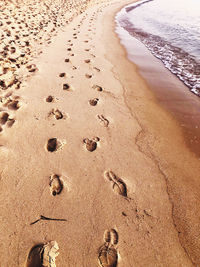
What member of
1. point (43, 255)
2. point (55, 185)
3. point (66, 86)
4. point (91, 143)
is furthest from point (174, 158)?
point (66, 86)

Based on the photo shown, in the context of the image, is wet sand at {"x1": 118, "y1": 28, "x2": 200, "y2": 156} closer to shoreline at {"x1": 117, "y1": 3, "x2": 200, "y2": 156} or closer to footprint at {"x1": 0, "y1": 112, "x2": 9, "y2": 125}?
→ shoreline at {"x1": 117, "y1": 3, "x2": 200, "y2": 156}

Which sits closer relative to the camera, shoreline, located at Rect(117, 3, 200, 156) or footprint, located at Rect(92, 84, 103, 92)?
shoreline, located at Rect(117, 3, 200, 156)

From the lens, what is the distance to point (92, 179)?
176cm

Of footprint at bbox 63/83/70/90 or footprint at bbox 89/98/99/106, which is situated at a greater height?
footprint at bbox 63/83/70/90

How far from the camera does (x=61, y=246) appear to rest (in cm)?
130

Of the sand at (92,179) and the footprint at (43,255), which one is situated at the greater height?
the sand at (92,179)

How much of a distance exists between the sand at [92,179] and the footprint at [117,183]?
1 centimetres

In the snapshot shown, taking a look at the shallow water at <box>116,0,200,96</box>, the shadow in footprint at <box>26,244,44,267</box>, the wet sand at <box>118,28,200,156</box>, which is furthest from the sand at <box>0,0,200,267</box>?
the shallow water at <box>116,0,200,96</box>

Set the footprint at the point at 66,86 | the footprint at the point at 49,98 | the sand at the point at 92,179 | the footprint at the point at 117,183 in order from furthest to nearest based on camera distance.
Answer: the footprint at the point at 66,86 → the footprint at the point at 49,98 → the footprint at the point at 117,183 → the sand at the point at 92,179

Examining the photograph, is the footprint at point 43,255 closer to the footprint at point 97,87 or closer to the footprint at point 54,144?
the footprint at point 54,144

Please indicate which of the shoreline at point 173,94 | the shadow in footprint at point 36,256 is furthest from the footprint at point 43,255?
the shoreline at point 173,94

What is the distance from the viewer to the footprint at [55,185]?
161 cm

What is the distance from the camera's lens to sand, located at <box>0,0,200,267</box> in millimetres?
1318

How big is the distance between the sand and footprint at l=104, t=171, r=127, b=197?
0.01 m
